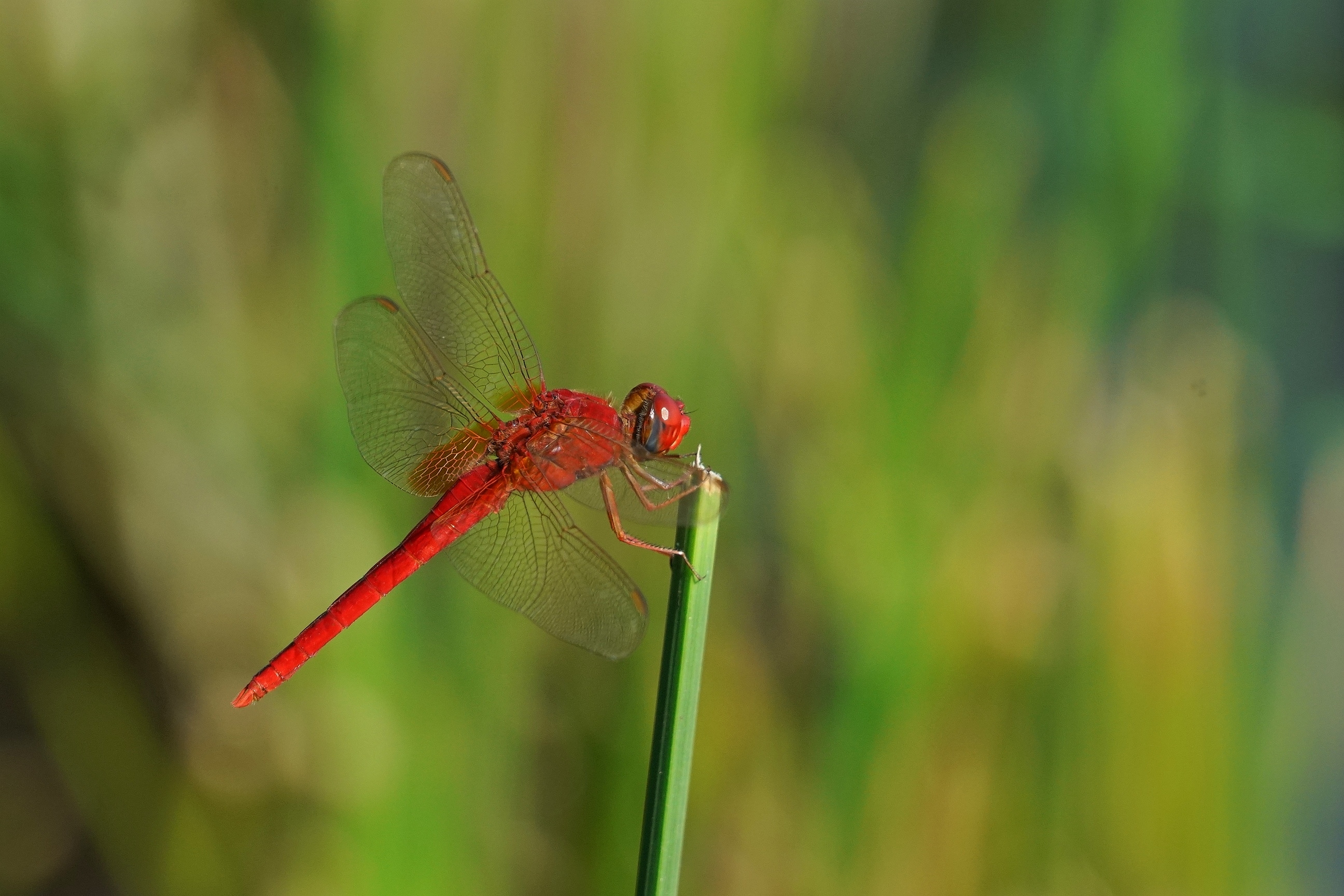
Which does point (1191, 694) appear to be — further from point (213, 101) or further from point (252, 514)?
point (213, 101)

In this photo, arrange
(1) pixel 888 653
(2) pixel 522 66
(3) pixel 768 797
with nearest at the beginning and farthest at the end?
1. (1) pixel 888 653
2. (3) pixel 768 797
3. (2) pixel 522 66

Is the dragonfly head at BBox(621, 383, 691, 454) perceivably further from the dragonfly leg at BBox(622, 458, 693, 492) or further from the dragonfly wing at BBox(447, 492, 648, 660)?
the dragonfly wing at BBox(447, 492, 648, 660)

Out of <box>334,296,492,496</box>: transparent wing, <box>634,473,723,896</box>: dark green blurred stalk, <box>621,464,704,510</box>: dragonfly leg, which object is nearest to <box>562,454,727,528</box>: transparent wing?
<box>621,464,704,510</box>: dragonfly leg

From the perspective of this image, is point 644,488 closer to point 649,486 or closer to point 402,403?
point 649,486

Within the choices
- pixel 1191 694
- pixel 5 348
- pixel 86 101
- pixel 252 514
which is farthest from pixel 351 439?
pixel 1191 694

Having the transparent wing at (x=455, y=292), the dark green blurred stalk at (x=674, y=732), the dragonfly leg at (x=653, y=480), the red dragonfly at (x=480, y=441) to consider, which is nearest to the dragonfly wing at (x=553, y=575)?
the red dragonfly at (x=480, y=441)

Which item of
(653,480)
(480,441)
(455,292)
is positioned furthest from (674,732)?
(455,292)

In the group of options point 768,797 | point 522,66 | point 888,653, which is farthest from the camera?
point 522,66

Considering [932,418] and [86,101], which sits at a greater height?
[86,101]
